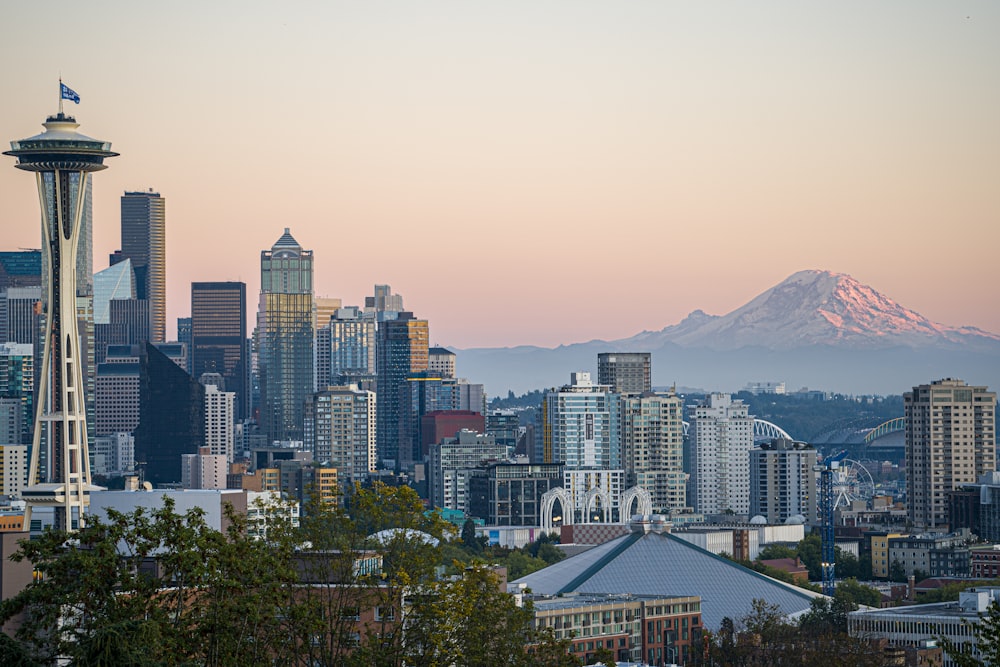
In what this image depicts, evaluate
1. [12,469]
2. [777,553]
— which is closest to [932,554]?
[777,553]

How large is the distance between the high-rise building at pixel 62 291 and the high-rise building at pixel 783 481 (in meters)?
85.4

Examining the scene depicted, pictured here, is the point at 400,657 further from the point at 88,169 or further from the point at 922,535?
the point at 922,535

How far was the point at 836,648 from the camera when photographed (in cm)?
7262

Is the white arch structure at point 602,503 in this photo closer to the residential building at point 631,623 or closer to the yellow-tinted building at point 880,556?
the yellow-tinted building at point 880,556

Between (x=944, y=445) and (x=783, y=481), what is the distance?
27.0 m

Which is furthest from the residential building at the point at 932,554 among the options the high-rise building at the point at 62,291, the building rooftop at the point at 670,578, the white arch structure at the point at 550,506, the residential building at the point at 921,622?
the high-rise building at the point at 62,291

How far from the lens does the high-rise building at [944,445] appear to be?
167m

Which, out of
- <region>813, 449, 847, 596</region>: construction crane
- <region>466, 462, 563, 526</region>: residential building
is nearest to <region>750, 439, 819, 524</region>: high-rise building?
<region>466, 462, 563, 526</region>: residential building

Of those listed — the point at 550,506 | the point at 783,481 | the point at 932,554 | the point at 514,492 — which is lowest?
the point at 932,554

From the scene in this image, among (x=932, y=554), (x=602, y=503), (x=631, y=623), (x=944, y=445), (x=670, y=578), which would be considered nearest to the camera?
(x=631, y=623)

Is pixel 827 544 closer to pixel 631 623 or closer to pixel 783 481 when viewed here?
pixel 631 623

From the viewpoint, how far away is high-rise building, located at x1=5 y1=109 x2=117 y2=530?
367 ft

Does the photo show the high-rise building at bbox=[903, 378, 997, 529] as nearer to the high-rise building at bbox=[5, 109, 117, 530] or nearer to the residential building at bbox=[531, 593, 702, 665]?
the high-rise building at bbox=[5, 109, 117, 530]

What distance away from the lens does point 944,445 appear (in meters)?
168
